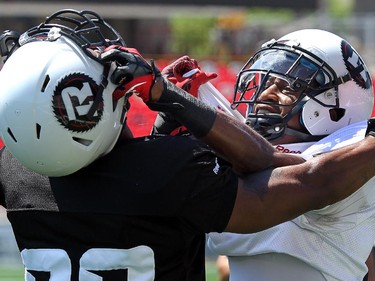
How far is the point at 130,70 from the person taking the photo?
2580 millimetres

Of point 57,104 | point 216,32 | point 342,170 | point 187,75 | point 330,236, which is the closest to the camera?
point 57,104

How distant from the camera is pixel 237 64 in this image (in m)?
15.5

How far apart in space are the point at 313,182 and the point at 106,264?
63 centimetres

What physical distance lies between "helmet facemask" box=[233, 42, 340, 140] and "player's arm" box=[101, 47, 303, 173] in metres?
0.36

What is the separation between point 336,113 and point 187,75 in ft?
1.77

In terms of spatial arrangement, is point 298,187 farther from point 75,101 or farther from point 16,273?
point 16,273

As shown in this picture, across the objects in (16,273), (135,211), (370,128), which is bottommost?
(16,273)

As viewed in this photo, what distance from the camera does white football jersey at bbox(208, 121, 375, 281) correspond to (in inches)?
120

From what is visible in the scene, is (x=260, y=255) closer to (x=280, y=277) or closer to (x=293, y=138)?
(x=280, y=277)

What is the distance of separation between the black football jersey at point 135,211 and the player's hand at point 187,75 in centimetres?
51

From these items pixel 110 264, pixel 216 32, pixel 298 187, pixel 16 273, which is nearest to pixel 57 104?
pixel 110 264

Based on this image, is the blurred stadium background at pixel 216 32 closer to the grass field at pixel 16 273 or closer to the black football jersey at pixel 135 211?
the grass field at pixel 16 273

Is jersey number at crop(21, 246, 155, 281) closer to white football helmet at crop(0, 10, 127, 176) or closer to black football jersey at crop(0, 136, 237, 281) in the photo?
black football jersey at crop(0, 136, 237, 281)

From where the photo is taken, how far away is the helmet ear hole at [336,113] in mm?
3285
